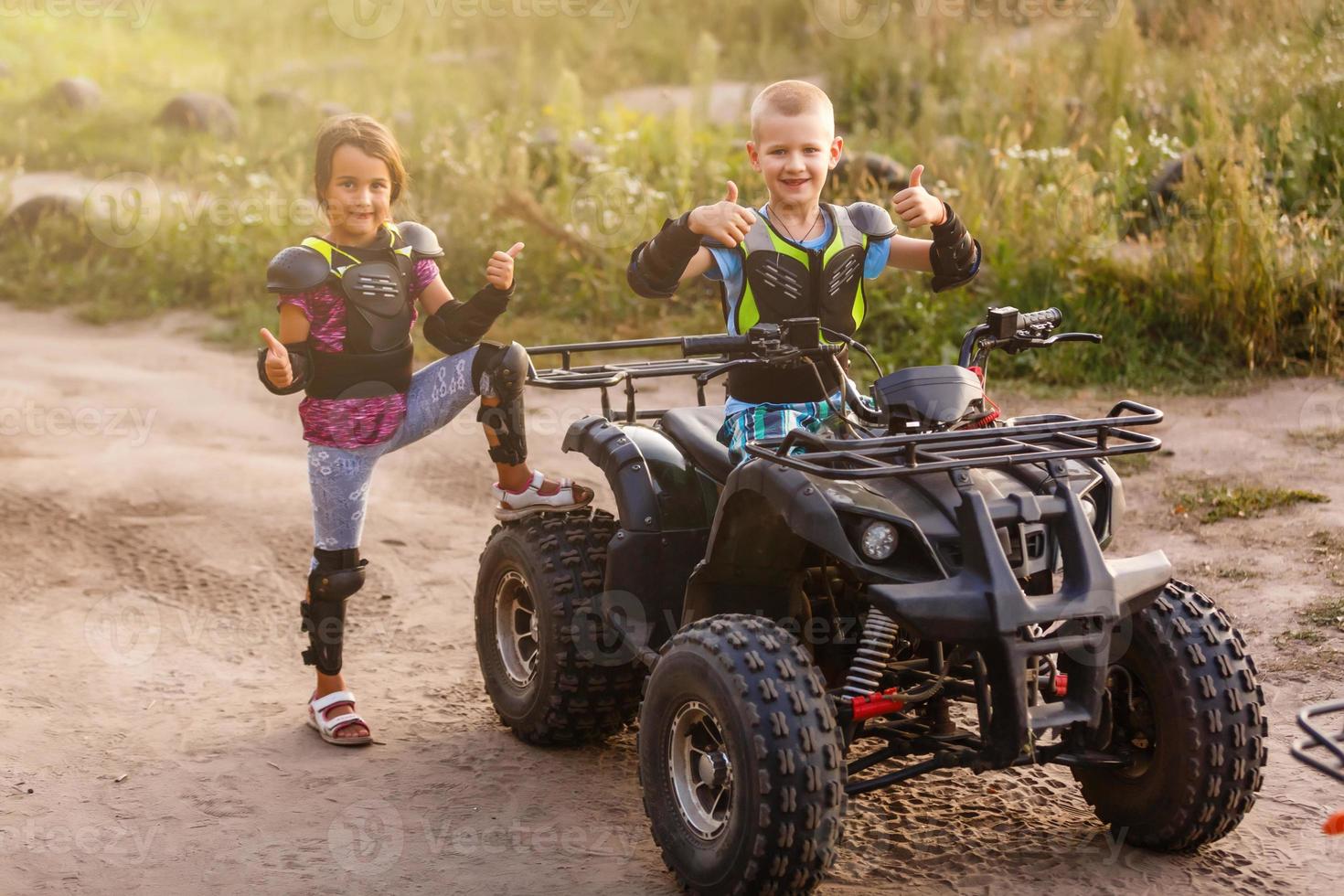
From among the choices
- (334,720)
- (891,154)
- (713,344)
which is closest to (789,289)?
(713,344)

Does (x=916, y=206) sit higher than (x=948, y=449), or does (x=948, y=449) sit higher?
(x=916, y=206)

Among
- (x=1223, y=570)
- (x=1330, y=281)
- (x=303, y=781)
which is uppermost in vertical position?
(x=1330, y=281)

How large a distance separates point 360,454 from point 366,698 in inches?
34.0

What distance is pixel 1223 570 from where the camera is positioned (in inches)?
220

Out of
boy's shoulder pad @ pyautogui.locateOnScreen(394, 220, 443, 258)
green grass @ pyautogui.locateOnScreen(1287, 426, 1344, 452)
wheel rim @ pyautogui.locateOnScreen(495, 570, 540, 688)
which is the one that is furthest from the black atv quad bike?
green grass @ pyautogui.locateOnScreen(1287, 426, 1344, 452)

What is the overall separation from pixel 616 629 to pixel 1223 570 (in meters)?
2.50

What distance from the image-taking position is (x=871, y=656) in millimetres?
3418

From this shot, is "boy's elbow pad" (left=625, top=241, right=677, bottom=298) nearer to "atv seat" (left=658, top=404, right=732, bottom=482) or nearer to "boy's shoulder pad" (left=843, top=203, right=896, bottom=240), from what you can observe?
"atv seat" (left=658, top=404, right=732, bottom=482)

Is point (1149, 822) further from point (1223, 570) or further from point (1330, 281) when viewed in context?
point (1330, 281)

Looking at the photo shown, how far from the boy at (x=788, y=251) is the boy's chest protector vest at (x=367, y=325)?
0.86m

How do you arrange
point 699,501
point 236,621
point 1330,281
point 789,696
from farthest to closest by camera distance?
point 1330,281
point 236,621
point 699,501
point 789,696

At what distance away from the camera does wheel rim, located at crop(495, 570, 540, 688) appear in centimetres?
468

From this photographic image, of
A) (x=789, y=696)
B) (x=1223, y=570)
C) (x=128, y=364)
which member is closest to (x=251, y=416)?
(x=128, y=364)

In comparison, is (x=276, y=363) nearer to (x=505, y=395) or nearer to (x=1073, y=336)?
(x=505, y=395)
